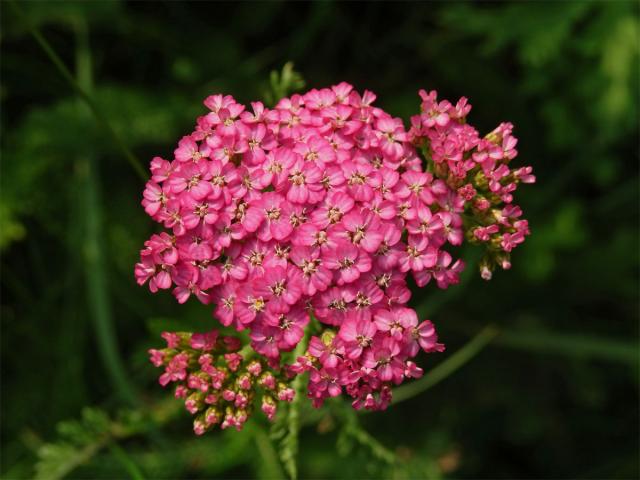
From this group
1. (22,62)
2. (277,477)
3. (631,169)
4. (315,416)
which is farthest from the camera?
(631,169)

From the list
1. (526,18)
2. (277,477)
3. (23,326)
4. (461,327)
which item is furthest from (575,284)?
(23,326)

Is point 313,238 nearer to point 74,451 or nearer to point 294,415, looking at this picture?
point 294,415

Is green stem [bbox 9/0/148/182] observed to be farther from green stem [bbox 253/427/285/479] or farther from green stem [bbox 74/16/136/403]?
green stem [bbox 253/427/285/479]

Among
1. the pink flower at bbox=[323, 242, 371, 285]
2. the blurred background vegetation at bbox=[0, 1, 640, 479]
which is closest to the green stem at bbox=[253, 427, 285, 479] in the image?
the blurred background vegetation at bbox=[0, 1, 640, 479]

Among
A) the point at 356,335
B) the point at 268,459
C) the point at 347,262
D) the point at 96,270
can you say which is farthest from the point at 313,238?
the point at 96,270

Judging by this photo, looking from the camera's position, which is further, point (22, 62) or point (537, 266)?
point (537, 266)

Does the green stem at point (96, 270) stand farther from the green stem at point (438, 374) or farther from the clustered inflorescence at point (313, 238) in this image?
the green stem at point (438, 374)

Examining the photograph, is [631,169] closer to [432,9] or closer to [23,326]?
[432,9]
